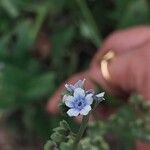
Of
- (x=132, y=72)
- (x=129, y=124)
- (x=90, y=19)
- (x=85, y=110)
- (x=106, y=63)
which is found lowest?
(x=85, y=110)

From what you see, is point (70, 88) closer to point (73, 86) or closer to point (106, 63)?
point (73, 86)

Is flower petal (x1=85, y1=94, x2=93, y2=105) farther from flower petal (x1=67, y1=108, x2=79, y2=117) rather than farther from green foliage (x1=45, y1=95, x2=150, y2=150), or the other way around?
green foliage (x1=45, y1=95, x2=150, y2=150)

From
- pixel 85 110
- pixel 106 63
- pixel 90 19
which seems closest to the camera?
pixel 85 110

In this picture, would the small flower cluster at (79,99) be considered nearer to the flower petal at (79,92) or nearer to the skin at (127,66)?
the flower petal at (79,92)

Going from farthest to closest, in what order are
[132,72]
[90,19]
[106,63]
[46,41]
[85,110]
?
[46,41] < [90,19] < [106,63] < [132,72] < [85,110]

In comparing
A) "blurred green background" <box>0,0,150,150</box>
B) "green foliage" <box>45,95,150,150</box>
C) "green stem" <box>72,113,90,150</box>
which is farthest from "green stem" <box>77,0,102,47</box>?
"green stem" <box>72,113,90,150</box>

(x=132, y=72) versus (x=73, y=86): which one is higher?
(x=132, y=72)

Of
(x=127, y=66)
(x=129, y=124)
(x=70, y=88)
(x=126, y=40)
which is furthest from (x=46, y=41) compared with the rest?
(x=70, y=88)
